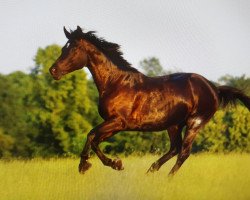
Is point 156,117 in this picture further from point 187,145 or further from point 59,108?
point 59,108

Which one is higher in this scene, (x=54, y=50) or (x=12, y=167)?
(x=54, y=50)

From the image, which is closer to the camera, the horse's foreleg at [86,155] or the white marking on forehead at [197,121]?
the horse's foreleg at [86,155]

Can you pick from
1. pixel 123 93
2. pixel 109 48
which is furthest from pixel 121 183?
pixel 109 48

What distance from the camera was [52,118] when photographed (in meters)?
25.2

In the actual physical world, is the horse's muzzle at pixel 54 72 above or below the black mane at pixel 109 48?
below

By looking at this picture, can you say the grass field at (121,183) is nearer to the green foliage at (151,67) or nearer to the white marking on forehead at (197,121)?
the white marking on forehead at (197,121)

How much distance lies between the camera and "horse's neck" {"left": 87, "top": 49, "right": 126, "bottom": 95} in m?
8.54

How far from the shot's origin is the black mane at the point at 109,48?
8.51m

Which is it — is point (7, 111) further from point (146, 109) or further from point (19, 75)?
point (146, 109)

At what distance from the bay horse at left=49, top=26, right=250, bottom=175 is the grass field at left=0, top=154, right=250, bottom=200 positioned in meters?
0.44

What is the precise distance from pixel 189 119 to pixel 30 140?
66.5 feet

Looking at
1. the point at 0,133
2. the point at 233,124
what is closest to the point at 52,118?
the point at 0,133

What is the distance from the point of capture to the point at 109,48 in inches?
343

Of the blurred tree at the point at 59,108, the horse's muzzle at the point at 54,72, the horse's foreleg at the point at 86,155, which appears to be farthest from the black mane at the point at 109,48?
the blurred tree at the point at 59,108
